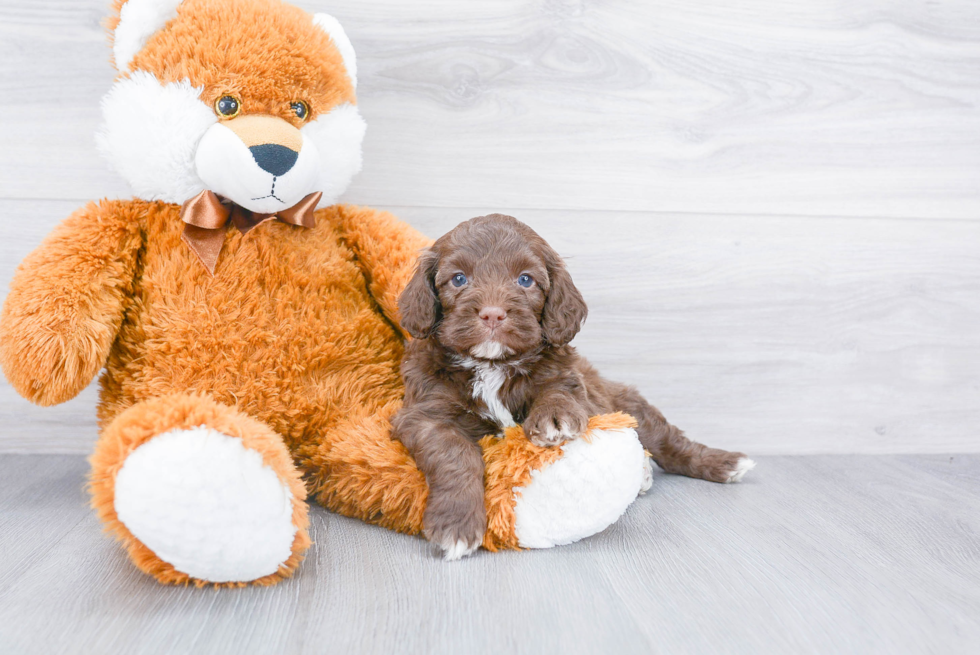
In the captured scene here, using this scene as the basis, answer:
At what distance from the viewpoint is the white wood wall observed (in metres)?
2.00

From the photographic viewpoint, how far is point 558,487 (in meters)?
1.38

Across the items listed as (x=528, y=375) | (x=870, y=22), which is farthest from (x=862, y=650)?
(x=870, y=22)

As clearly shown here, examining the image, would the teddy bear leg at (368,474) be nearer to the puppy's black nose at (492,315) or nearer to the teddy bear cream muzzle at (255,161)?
the puppy's black nose at (492,315)

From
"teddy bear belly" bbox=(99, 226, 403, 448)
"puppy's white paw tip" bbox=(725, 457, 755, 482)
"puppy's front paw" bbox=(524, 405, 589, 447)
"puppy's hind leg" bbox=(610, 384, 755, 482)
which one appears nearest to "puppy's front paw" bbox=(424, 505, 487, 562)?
"puppy's front paw" bbox=(524, 405, 589, 447)

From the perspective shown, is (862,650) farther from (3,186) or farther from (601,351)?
(3,186)

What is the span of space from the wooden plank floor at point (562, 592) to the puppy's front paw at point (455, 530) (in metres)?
0.03

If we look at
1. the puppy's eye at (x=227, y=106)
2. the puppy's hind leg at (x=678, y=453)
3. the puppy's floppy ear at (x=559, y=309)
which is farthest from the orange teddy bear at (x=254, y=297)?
the puppy's hind leg at (x=678, y=453)

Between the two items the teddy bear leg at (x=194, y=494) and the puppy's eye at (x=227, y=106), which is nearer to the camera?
the teddy bear leg at (x=194, y=494)

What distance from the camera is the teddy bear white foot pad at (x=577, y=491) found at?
1.38 metres

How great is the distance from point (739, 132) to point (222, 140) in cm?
153

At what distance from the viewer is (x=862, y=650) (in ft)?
3.60

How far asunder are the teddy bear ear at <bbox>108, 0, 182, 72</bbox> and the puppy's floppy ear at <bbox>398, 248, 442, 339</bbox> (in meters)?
0.77

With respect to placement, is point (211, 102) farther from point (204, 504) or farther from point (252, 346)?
point (204, 504)

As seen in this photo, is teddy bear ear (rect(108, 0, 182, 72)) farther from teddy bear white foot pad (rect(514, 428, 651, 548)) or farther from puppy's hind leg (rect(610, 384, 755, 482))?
puppy's hind leg (rect(610, 384, 755, 482))
